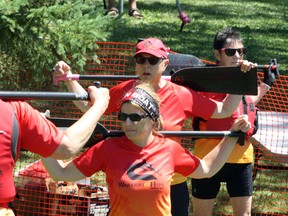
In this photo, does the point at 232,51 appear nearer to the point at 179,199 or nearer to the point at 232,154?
the point at 232,154

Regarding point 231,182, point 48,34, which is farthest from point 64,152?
point 48,34

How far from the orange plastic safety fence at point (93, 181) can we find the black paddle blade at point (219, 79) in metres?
1.73

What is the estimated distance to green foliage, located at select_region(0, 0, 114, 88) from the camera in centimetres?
750

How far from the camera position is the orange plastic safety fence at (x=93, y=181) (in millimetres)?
6723

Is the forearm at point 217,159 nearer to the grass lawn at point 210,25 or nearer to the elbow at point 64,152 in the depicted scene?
the elbow at point 64,152

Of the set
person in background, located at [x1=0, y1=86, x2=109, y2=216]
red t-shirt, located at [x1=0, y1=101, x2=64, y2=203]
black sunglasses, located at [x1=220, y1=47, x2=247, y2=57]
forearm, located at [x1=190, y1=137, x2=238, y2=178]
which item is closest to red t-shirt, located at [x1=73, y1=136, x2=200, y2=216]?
forearm, located at [x1=190, y1=137, x2=238, y2=178]

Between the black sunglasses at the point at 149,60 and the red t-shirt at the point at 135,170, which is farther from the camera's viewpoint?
the black sunglasses at the point at 149,60

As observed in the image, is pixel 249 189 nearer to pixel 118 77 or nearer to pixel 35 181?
pixel 118 77

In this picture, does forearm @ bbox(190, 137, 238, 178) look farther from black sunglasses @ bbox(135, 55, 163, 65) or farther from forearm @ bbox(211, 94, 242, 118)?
black sunglasses @ bbox(135, 55, 163, 65)

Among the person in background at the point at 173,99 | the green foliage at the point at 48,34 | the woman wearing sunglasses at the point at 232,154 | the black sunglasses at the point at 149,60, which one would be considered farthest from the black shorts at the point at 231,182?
the green foliage at the point at 48,34

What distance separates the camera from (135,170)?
4.23m

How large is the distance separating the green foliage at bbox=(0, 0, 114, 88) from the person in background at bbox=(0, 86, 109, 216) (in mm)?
3755

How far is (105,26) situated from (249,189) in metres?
2.83

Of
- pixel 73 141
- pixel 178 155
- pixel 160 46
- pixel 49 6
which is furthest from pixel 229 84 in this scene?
pixel 49 6
